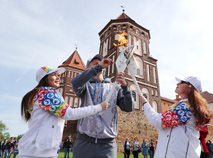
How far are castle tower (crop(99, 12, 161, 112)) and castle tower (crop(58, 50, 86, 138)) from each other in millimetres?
7551

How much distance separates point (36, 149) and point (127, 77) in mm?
18257

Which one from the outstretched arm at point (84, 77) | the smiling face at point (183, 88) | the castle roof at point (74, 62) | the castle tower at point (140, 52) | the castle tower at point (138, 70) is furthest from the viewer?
the castle roof at point (74, 62)

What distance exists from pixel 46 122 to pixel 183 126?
5.46 ft

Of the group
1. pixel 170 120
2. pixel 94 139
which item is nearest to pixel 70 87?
pixel 94 139

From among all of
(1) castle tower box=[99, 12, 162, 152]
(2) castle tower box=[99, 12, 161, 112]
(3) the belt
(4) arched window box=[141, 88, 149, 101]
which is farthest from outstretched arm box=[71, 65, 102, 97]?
(4) arched window box=[141, 88, 149, 101]

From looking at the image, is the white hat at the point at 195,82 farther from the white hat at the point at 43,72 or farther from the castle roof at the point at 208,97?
the castle roof at the point at 208,97

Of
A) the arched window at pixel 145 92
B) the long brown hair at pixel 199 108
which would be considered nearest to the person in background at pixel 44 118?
the long brown hair at pixel 199 108

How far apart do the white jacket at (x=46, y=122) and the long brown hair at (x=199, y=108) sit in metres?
1.20

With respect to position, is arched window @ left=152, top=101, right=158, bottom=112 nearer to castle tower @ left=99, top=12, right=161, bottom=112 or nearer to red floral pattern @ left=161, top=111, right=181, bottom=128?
castle tower @ left=99, top=12, right=161, bottom=112

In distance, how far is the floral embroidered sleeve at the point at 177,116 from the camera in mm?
1856

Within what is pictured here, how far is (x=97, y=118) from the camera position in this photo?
204 centimetres

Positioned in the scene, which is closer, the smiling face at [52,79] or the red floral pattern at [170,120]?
the red floral pattern at [170,120]

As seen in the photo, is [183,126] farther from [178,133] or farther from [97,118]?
[97,118]

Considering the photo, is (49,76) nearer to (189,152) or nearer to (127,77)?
(189,152)
